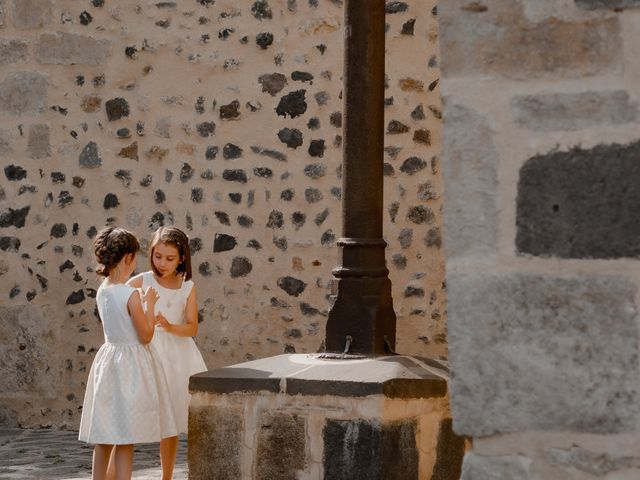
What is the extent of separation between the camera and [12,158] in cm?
739

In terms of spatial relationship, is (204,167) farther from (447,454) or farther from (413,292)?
(447,454)

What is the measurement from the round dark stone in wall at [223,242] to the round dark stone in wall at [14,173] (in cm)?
131

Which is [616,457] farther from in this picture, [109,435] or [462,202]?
[109,435]

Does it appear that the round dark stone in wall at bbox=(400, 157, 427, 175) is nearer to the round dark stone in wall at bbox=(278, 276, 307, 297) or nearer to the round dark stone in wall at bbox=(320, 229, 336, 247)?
the round dark stone in wall at bbox=(320, 229, 336, 247)

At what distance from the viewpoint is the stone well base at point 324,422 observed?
141 inches

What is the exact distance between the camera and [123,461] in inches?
176

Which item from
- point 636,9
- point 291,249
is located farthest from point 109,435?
point 636,9

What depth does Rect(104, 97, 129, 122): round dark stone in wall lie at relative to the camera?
→ 7195 mm

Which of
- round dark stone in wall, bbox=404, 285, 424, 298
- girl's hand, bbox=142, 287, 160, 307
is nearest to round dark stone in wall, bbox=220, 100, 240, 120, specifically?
round dark stone in wall, bbox=404, 285, 424, 298

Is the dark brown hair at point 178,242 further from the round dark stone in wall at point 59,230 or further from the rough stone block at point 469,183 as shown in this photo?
the rough stone block at point 469,183

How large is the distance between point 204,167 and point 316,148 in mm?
699

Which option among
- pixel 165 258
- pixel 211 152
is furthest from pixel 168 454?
pixel 211 152

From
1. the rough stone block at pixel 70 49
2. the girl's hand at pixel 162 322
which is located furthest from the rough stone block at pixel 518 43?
the rough stone block at pixel 70 49

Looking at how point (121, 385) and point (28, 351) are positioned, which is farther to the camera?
point (28, 351)
